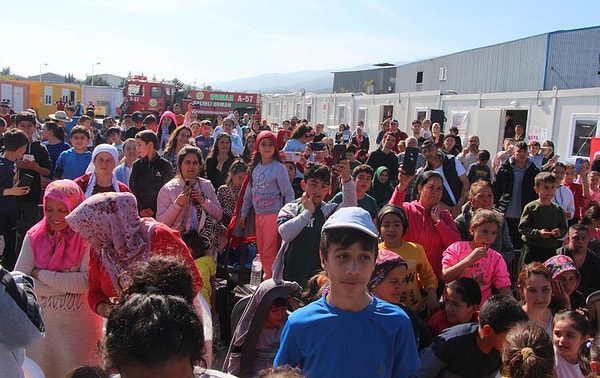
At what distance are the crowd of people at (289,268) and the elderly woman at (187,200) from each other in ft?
0.05

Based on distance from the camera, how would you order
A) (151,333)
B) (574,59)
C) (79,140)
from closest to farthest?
(151,333) < (79,140) < (574,59)

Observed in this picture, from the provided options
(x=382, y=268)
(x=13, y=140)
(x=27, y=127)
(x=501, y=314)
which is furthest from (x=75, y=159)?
(x=501, y=314)

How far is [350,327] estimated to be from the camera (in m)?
2.07

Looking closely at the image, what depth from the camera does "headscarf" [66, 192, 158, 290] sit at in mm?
2916

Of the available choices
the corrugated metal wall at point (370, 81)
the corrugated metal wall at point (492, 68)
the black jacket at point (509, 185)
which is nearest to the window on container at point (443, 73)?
the corrugated metal wall at point (492, 68)

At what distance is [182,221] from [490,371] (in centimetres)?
303

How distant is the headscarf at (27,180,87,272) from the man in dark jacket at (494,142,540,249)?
17.7ft

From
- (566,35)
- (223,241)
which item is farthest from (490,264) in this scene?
(566,35)

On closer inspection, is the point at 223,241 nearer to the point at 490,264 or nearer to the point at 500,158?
the point at 490,264

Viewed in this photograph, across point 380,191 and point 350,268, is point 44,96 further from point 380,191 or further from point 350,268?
point 350,268

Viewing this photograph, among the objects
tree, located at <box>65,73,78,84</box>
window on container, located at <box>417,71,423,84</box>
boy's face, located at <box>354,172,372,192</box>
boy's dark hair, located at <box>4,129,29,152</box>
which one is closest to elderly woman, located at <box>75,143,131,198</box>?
boy's dark hair, located at <box>4,129,29,152</box>

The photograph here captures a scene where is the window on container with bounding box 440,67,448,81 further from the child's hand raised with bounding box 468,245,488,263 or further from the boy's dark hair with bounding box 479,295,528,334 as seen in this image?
the boy's dark hair with bounding box 479,295,528,334

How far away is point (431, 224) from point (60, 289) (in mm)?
2906

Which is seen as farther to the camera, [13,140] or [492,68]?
[492,68]
